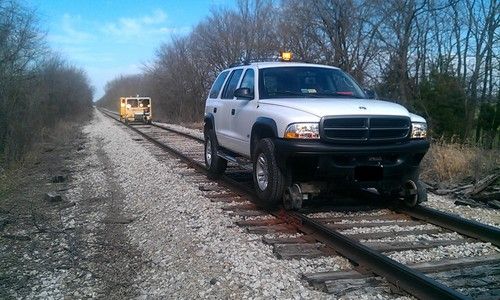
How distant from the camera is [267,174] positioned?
671 cm

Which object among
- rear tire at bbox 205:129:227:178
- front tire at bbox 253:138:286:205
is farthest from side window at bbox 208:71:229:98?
front tire at bbox 253:138:286:205

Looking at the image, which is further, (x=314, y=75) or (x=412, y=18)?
(x=412, y=18)

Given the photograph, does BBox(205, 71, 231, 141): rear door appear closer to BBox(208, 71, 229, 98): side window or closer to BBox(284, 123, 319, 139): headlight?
BBox(208, 71, 229, 98): side window

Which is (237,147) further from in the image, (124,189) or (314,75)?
(124,189)

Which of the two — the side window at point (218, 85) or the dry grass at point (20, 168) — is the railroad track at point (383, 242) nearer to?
the side window at point (218, 85)

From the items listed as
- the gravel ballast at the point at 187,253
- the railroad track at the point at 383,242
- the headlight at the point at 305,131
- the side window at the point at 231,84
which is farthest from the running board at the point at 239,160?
the headlight at the point at 305,131

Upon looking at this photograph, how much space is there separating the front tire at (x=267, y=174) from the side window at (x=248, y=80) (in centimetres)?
121

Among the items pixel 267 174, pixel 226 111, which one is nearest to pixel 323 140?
pixel 267 174

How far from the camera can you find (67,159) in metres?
16.0

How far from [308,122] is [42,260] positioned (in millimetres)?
3508

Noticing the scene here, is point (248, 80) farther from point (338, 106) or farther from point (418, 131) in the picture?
point (418, 131)

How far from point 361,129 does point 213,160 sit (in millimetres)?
4451

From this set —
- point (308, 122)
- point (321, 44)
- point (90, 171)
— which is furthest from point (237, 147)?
point (321, 44)

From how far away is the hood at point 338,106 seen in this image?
6066 millimetres
